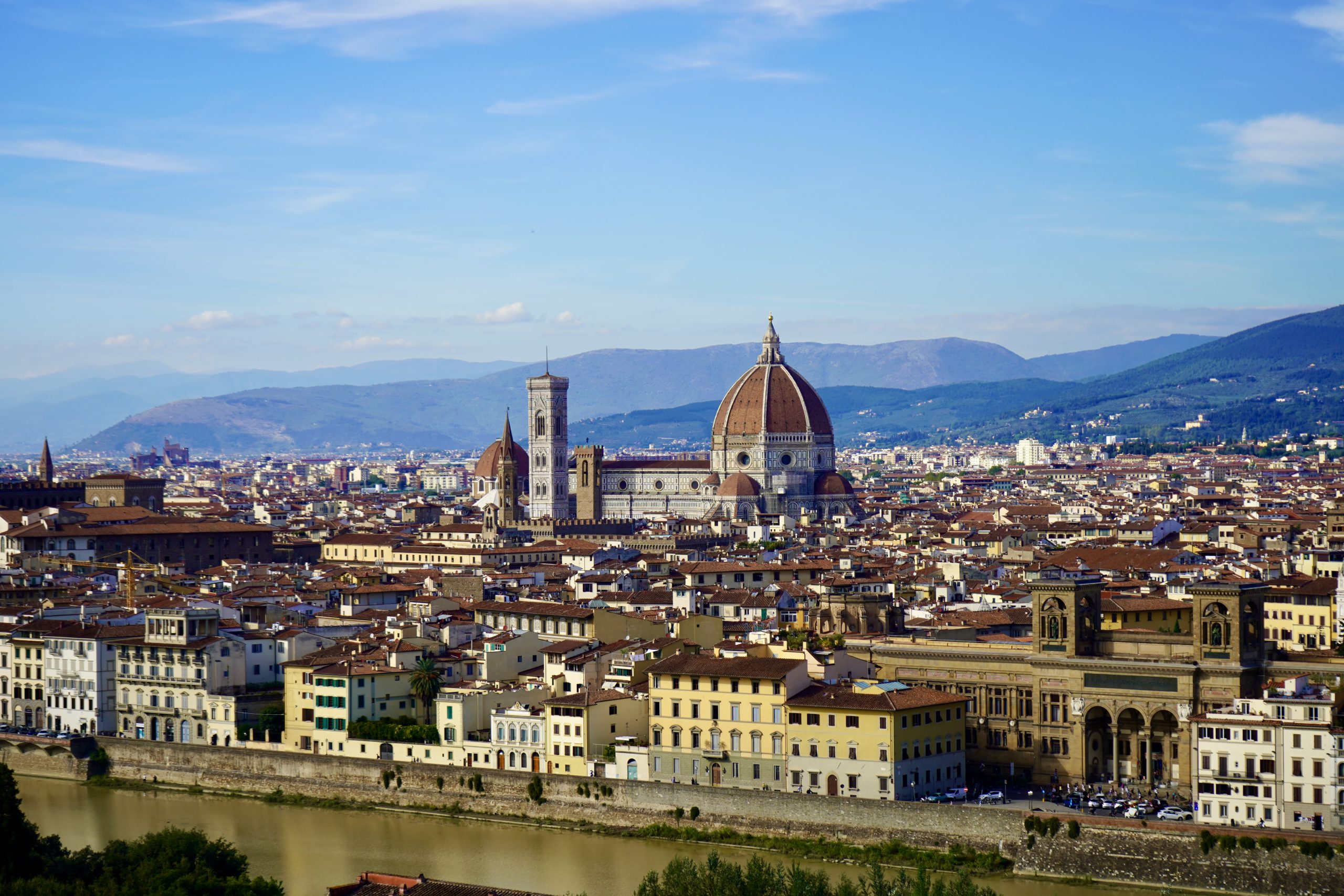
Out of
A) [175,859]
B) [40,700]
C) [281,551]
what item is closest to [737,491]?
[281,551]

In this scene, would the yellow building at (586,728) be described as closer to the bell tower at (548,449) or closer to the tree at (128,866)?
the tree at (128,866)

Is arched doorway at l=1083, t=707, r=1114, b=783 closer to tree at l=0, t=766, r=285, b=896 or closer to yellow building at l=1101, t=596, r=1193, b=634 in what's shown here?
yellow building at l=1101, t=596, r=1193, b=634

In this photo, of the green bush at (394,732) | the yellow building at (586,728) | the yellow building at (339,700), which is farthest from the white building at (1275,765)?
the yellow building at (339,700)

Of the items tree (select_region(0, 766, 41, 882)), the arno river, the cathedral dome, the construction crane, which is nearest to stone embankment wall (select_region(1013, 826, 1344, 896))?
the arno river

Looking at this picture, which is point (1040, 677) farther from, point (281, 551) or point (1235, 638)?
point (281, 551)

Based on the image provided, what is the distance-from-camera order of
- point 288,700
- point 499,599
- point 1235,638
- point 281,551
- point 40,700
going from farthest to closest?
point 281,551 → point 499,599 → point 40,700 → point 288,700 → point 1235,638

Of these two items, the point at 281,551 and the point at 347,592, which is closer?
the point at 347,592

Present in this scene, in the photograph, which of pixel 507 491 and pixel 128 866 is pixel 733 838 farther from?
pixel 507 491
